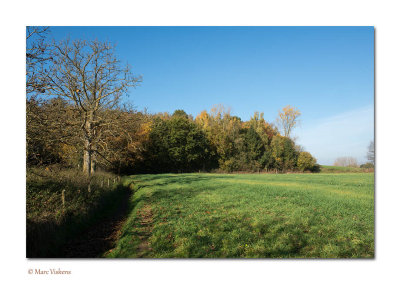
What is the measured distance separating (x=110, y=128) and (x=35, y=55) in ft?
28.8

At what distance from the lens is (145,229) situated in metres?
6.11

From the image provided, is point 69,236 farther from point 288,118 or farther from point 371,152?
point 371,152

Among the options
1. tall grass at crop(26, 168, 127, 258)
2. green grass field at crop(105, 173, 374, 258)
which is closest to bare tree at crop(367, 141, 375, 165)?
green grass field at crop(105, 173, 374, 258)

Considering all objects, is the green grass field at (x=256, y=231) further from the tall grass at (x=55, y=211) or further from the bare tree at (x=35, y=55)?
the bare tree at (x=35, y=55)

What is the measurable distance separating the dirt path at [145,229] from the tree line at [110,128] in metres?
3.34

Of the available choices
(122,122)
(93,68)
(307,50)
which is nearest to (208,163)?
(122,122)

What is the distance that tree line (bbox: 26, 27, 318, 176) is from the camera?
5695mm

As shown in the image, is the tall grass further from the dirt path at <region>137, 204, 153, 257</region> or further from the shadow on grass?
the dirt path at <region>137, 204, 153, 257</region>

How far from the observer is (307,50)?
642cm

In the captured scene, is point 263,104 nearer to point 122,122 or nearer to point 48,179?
point 48,179
